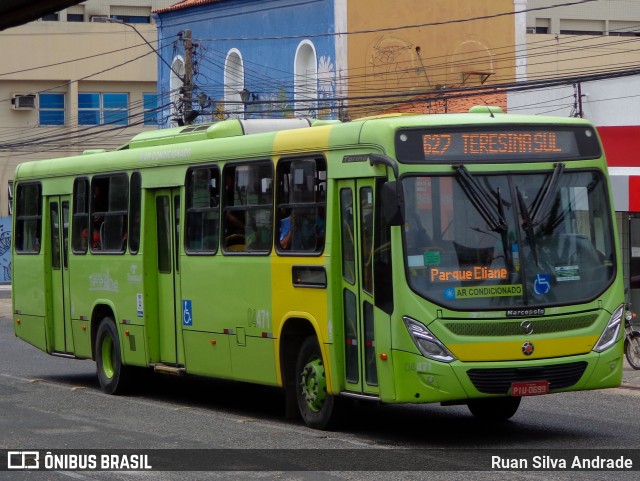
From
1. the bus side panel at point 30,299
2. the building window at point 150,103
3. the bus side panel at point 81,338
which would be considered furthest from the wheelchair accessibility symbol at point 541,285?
the building window at point 150,103

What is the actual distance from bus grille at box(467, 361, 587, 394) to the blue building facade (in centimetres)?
2450

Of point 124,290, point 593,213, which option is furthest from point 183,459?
point 124,290

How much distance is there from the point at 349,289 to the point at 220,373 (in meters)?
2.79

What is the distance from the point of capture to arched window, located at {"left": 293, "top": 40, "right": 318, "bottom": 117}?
39031mm

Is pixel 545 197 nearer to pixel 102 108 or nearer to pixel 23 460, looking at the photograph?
pixel 23 460

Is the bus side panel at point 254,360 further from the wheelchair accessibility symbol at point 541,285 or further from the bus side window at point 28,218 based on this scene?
the bus side window at point 28,218

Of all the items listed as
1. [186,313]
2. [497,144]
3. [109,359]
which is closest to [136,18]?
[109,359]

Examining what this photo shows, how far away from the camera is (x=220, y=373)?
573 inches

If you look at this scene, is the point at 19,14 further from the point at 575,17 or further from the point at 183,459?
the point at 575,17

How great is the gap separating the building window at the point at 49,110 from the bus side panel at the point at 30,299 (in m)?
41.2

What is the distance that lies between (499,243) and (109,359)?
7246 millimetres

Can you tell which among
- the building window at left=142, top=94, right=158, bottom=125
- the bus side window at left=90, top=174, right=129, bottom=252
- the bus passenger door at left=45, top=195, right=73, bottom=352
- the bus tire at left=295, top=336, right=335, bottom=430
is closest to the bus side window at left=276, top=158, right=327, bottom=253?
the bus tire at left=295, top=336, right=335, bottom=430

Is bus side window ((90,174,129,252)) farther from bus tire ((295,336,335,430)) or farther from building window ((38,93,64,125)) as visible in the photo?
building window ((38,93,64,125))

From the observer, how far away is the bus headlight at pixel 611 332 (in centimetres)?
1199
